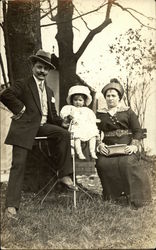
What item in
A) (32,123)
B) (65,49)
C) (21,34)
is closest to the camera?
(32,123)

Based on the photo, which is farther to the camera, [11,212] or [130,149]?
[130,149]

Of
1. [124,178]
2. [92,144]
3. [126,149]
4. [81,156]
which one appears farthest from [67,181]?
[126,149]

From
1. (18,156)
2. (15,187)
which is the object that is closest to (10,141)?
(18,156)

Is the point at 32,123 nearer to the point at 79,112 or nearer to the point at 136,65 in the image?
the point at 79,112

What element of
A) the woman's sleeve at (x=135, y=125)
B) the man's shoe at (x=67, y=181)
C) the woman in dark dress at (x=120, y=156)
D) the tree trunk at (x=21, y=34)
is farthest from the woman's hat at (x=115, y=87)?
the man's shoe at (x=67, y=181)

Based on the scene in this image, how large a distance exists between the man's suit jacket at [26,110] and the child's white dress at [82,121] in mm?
346

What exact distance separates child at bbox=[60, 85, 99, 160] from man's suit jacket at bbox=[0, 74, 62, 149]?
35cm

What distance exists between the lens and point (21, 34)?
12.8 ft

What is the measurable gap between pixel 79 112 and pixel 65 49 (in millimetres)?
682

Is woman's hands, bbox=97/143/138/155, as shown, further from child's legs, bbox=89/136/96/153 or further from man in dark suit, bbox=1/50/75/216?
man in dark suit, bbox=1/50/75/216

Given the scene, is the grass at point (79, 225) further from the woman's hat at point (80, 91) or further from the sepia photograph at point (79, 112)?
the woman's hat at point (80, 91)

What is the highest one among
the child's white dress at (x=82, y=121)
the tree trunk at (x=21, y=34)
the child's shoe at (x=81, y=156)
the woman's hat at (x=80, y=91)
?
the tree trunk at (x=21, y=34)

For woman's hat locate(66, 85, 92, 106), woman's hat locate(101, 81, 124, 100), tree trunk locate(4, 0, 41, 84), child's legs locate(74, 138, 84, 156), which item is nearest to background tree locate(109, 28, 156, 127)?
woman's hat locate(101, 81, 124, 100)

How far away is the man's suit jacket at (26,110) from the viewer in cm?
368
